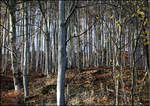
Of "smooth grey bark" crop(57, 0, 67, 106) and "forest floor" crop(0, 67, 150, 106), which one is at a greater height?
"smooth grey bark" crop(57, 0, 67, 106)

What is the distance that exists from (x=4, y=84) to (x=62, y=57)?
11.4 meters

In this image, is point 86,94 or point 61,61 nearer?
point 61,61

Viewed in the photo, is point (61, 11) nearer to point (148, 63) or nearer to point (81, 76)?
point (148, 63)

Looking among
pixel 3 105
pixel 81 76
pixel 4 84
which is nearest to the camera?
pixel 3 105

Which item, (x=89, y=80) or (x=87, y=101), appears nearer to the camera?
(x=87, y=101)

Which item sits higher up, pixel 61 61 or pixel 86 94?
pixel 61 61

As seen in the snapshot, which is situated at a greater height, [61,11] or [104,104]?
[61,11]

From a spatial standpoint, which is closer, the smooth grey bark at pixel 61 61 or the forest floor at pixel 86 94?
the smooth grey bark at pixel 61 61

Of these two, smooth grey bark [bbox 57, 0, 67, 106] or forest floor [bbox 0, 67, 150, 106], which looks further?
forest floor [bbox 0, 67, 150, 106]

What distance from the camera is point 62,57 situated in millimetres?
3539

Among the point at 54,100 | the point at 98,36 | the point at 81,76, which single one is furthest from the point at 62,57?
the point at 98,36

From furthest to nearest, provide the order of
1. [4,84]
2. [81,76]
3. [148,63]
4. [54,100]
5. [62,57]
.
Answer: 1. [4,84]
2. [81,76]
3. [54,100]
4. [62,57]
5. [148,63]

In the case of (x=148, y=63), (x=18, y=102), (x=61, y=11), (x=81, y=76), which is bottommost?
(x=18, y=102)

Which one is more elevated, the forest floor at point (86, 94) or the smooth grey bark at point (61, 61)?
the smooth grey bark at point (61, 61)
